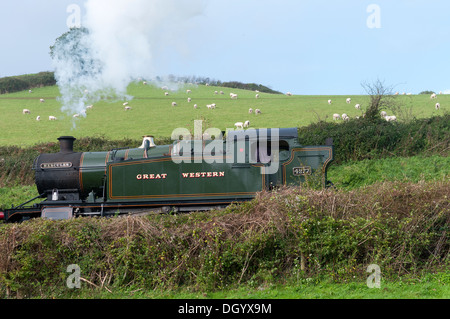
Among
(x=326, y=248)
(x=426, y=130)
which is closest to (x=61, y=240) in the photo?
(x=326, y=248)

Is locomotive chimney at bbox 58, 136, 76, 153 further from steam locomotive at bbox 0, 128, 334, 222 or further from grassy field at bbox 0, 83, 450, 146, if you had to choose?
grassy field at bbox 0, 83, 450, 146

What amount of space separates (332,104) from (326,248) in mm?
39870

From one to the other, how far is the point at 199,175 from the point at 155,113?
29412 millimetres

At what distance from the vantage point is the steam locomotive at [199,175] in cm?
1111

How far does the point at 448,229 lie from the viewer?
25.0 ft

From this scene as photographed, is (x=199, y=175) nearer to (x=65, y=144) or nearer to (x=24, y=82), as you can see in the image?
(x=65, y=144)

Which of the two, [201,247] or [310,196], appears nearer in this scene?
[201,247]

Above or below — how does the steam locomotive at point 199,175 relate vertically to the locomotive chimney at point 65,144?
below

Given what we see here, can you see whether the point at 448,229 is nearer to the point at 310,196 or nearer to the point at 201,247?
the point at 310,196

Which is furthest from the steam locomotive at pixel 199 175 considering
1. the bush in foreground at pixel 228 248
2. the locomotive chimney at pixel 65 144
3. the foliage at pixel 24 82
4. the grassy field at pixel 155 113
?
the foliage at pixel 24 82

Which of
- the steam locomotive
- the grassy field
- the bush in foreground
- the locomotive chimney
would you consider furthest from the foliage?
the bush in foreground

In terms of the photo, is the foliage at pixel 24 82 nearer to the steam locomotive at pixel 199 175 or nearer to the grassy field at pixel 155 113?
the grassy field at pixel 155 113

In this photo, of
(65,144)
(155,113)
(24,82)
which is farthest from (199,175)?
(24,82)

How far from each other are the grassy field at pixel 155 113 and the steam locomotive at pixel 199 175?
49.1 feet
